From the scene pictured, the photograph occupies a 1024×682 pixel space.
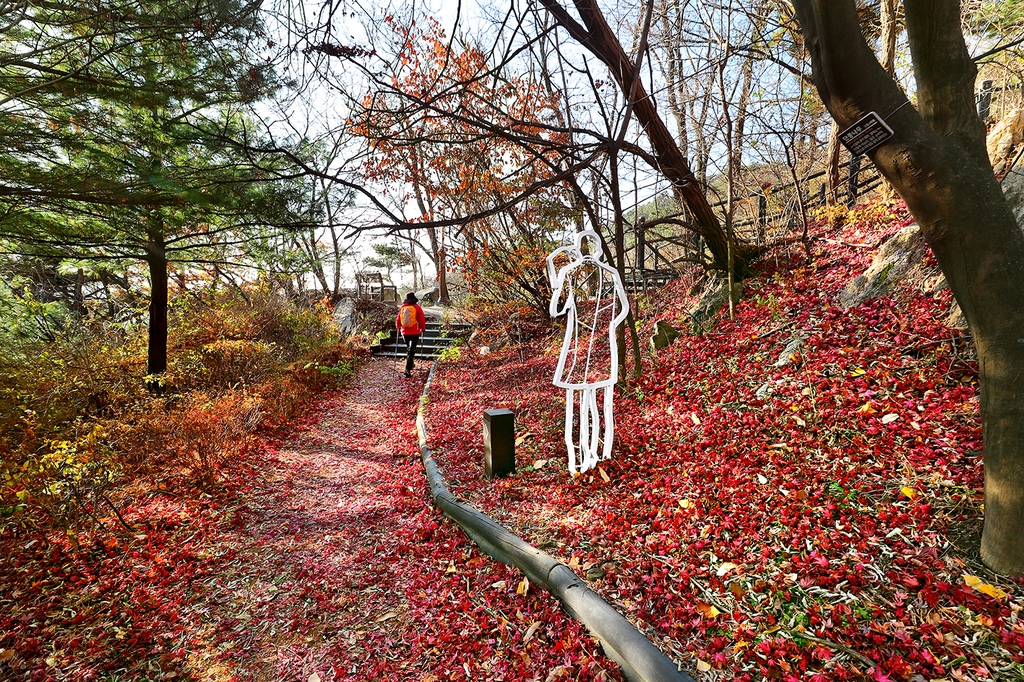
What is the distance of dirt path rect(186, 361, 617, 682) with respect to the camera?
2.84 meters

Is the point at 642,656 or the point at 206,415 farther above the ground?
the point at 206,415

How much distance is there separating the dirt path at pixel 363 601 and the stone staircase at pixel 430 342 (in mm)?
6949

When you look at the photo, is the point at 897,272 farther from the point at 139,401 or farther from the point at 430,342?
the point at 430,342

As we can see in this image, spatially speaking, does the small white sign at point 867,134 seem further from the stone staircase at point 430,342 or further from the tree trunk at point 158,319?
Result: the stone staircase at point 430,342

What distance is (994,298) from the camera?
233 cm

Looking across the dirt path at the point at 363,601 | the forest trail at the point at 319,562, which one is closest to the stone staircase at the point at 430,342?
the forest trail at the point at 319,562

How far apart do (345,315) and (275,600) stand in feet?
38.0

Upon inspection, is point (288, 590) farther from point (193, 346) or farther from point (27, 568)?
point (193, 346)

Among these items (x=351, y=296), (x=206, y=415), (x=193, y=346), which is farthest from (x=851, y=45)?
(x=351, y=296)

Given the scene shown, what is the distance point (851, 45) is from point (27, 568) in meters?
6.74

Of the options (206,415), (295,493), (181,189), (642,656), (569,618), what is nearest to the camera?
(642,656)

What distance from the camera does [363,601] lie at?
3.48 meters

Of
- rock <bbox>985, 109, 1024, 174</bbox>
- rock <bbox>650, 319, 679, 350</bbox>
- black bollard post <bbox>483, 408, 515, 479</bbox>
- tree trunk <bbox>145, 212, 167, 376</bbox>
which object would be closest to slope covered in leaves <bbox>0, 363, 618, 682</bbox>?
black bollard post <bbox>483, 408, 515, 479</bbox>

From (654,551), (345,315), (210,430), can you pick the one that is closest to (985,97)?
(654,551)
